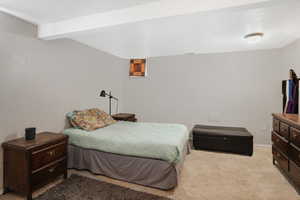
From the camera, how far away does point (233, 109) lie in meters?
3.79

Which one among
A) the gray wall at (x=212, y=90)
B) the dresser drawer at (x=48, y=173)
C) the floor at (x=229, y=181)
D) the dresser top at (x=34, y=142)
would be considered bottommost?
the floor at (x=229, y=181)

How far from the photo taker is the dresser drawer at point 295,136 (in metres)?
1.82

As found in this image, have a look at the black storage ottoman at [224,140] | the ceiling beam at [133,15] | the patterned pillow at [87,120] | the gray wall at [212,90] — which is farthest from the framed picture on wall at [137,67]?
the ceiling beam at [133,15]

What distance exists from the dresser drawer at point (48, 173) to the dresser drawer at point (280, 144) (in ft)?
10.1

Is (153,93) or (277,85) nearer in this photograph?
(277,85)

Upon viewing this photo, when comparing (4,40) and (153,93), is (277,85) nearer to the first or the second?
(153,93)

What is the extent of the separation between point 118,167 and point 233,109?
10.0 ft

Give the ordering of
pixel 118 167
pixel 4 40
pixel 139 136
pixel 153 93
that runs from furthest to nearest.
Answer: pixel 153 93, pixel 139 136, pixel 118 167, pixel 4 40

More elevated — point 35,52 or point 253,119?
point 35,52

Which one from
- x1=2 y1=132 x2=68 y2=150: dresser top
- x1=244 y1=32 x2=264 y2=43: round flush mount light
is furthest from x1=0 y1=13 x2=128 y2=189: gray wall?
x1=244 y1=32 x2=264 y2=43: round flush mount light

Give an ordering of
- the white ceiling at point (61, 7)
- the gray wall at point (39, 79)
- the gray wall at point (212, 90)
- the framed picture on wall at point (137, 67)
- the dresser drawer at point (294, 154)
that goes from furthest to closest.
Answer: the framed picture on wall at point (137, 67), the gray wall at point (212, 90), the gray wall at point (39, 79), the dresser drawer at point (294, 154), the white ceiling at point (61, 7)

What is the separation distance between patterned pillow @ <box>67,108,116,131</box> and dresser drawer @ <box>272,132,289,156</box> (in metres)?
2.87

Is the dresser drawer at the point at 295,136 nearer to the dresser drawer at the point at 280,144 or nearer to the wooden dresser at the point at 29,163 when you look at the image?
the dresser drawer at the point at 280,144

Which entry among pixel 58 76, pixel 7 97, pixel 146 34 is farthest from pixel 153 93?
pixel 7 97
